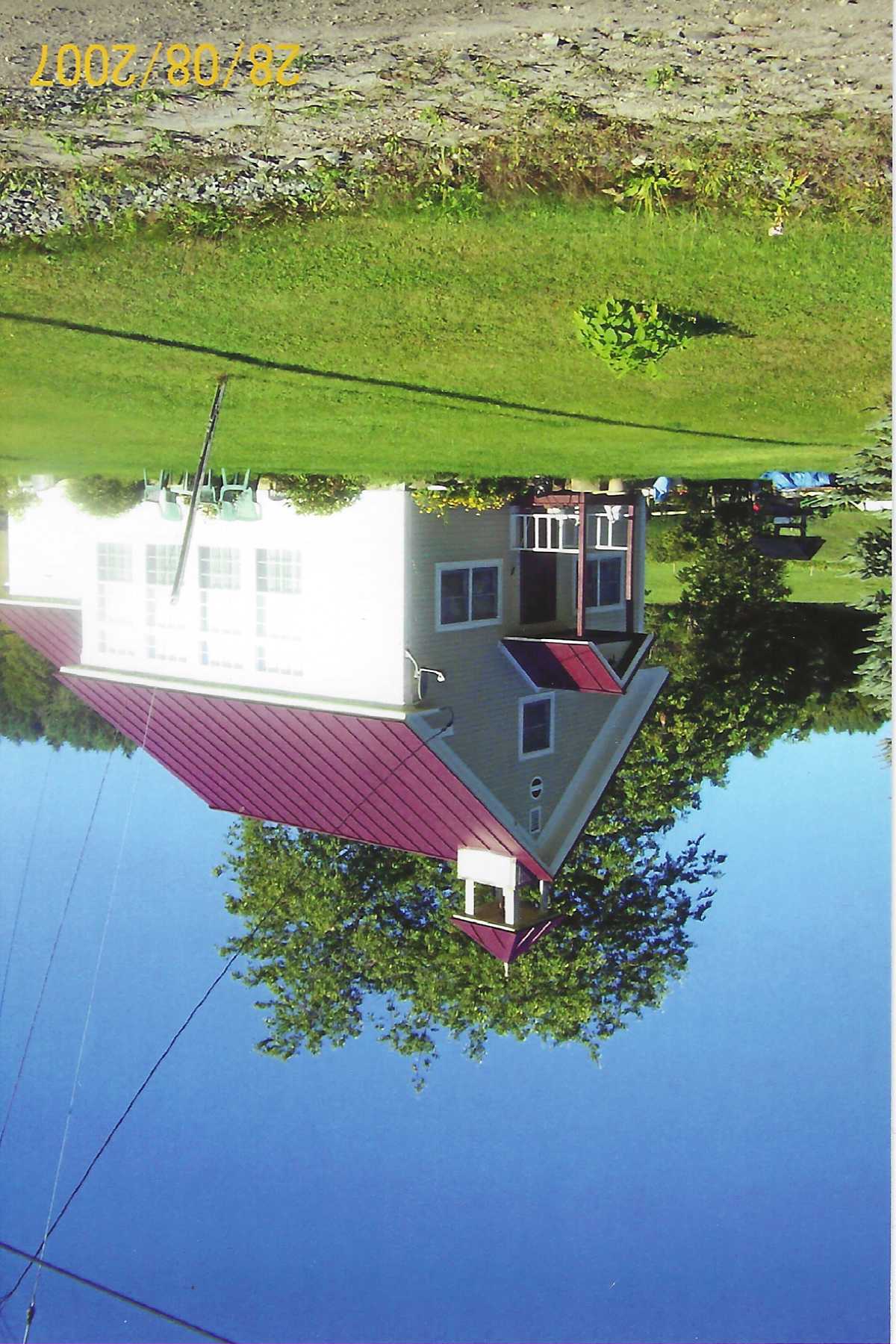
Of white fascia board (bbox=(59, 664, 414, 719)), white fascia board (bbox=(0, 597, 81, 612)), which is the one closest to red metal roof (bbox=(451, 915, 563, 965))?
white fascia board (bbox=(59, 664, 414, 719))

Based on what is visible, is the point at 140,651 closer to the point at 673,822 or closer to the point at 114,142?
the point at 114,142

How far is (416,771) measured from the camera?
14.6 metres

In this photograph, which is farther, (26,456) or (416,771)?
(26,456)

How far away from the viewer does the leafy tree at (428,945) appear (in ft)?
61.5

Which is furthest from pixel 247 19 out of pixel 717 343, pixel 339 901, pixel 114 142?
pixel 339 901

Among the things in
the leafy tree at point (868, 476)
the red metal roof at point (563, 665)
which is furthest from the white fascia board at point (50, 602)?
the leafy tree at point (868, 476)

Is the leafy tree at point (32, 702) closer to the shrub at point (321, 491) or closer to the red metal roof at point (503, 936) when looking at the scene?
the shrub at point (321, 491)

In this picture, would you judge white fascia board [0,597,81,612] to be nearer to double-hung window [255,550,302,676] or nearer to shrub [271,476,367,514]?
double-hung window [255,550,302,676]

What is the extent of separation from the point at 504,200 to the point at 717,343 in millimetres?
3183

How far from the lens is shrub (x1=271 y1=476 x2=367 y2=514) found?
47.8 ft

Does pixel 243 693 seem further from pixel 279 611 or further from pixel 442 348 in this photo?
pixel 442 348

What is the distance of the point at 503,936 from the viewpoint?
15.9 metres

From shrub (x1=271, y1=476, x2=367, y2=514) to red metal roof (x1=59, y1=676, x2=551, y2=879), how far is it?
2.75 meters

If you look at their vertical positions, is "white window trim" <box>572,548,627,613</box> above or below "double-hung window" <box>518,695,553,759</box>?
above
